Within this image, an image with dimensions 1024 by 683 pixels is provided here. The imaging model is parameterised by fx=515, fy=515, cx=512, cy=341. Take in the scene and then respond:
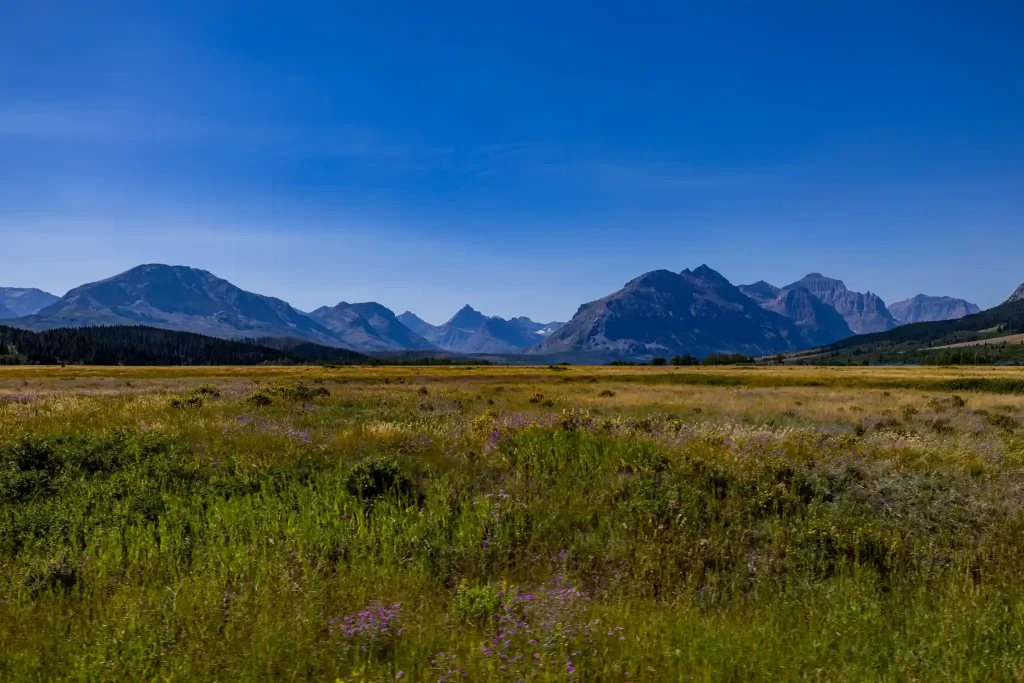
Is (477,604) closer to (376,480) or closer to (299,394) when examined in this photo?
(376,480)

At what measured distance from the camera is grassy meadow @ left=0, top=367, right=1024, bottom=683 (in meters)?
4.27

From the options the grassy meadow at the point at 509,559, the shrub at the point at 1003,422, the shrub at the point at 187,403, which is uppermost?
the shrub at the point at 187,403

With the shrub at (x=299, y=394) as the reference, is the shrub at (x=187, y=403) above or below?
above

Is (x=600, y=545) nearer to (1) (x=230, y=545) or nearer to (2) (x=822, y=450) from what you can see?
(1) (x=230, y=545)

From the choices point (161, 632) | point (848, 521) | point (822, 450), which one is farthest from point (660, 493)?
point (161, 632)

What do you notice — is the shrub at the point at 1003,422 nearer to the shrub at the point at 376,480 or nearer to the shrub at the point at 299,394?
the shrub at the point at 376,480

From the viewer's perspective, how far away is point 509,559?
257 inches

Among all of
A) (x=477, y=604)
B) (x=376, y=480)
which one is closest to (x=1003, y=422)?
(x=376, y=480)

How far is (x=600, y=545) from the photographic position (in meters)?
6.77

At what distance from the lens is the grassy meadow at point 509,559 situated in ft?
14.0

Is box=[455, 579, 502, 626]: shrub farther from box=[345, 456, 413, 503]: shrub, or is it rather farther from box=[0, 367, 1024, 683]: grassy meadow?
box=[345, 456, 413, 503]: shrub

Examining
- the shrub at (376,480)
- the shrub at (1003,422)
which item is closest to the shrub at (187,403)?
the shrub at (376,480)

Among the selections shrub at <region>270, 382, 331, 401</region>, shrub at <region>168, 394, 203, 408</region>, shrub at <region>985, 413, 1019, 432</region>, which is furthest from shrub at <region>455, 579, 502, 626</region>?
shrub at <region>270, 382, 331, 401</region>

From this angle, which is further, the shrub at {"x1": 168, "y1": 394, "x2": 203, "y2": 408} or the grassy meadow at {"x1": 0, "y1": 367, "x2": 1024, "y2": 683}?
the shrub at {"x1": 168, "y1": 394, "x2": 203, "y2": 408}
